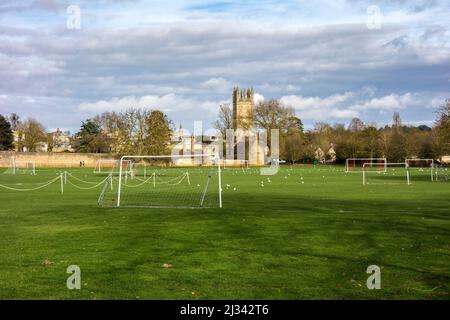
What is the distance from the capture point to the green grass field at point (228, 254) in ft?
27.9

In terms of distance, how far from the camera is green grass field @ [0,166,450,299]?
8.50 m

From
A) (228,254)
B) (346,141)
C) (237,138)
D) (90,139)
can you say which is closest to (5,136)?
(90,139)

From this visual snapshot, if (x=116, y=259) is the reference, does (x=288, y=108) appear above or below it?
above

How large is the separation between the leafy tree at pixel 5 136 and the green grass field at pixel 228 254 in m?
97.8

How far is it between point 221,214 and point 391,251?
7.73 m

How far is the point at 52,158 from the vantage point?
308ft

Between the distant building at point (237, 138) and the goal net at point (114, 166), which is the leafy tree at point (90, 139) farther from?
the goal net at point (114, 166)

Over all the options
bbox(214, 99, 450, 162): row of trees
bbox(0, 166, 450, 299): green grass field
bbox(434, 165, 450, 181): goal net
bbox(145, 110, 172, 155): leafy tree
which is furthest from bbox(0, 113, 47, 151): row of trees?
bbox(0, 166, 450, 299): green grass field

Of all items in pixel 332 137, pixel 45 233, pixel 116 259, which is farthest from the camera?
pixel 332 137

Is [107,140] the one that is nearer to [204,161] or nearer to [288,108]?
[204,161]

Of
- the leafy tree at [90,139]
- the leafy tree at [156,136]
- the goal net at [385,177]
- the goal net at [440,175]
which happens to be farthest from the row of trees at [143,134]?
→ the leafy tree at [90,139]
